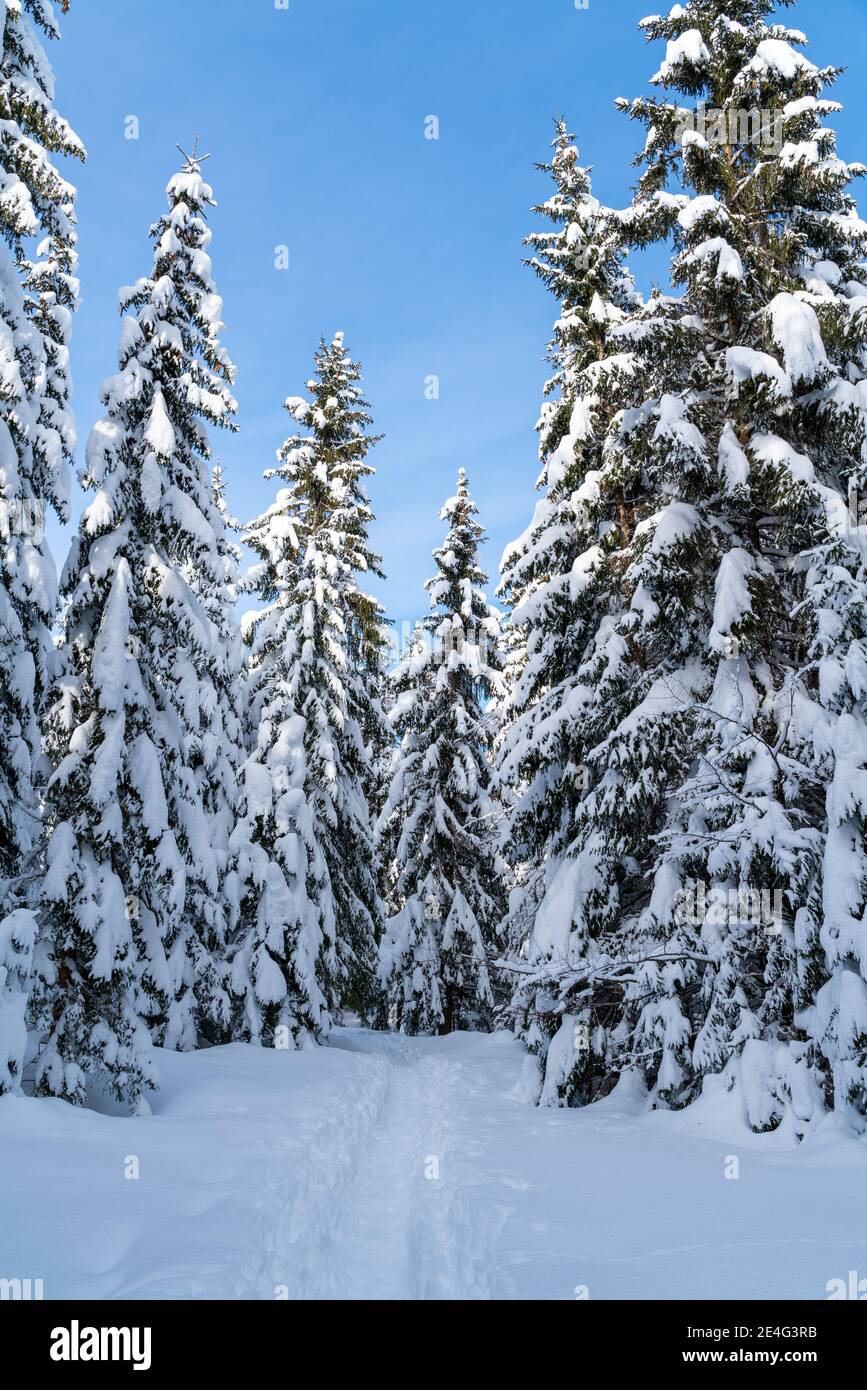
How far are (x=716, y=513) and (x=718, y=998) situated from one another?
20.8 feet

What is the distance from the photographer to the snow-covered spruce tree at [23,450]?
10.0 m

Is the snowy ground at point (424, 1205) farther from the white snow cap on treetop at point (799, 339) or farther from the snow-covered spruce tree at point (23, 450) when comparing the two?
the white snow cap on treetop at point (799, 339)

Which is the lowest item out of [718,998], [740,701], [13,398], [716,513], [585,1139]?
[585,1139]

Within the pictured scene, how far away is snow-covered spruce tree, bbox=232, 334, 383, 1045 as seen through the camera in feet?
53.0

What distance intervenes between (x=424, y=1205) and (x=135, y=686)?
24.4 ft

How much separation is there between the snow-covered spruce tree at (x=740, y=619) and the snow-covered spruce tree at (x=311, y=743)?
304 inches

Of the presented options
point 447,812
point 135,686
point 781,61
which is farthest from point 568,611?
point 447,812

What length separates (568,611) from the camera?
12.2m

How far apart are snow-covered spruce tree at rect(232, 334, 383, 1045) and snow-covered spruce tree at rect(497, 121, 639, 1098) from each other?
507 cm

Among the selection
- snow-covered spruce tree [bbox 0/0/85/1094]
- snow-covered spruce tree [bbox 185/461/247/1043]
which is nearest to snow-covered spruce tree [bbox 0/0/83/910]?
snow-covered spruce tree [bbox 0/0/85/1094]

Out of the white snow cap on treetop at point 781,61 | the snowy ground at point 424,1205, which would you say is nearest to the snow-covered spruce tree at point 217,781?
the snowy ground at point 424,1205
